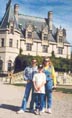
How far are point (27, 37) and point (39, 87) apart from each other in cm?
4990

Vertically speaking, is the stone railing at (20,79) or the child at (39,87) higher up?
the child at (39,87)

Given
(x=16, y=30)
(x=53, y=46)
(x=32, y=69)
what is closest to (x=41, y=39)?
(x=53, y=46)

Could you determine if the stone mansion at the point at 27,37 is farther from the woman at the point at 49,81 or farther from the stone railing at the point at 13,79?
the woman at the point at 49,81

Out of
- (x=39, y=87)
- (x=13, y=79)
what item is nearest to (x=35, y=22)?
(x=13, y=79)

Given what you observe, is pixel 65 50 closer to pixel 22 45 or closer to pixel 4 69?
pixel 22 45

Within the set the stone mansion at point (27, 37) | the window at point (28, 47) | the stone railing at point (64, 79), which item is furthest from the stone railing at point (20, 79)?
the window at point (28, 47)

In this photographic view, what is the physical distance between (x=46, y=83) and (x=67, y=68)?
45.1 m

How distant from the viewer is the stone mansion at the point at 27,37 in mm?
58531

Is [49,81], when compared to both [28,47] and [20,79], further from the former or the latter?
[28,47]

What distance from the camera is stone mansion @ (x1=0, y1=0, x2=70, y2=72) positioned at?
192ft

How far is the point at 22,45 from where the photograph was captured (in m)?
61.8

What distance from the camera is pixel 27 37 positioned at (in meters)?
62.1

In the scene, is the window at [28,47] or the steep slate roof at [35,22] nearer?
the window at [28,47]

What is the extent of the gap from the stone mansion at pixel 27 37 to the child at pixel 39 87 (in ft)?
147
